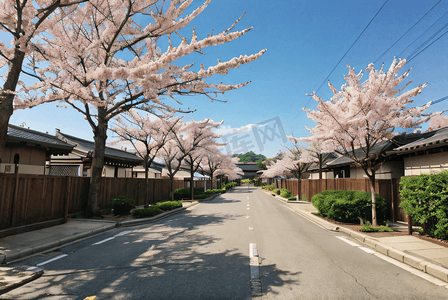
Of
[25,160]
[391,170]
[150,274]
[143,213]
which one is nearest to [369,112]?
[391,170]

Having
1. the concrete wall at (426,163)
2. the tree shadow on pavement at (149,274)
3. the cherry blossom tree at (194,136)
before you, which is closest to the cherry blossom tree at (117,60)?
the tree shadow on pavement at (149,274)

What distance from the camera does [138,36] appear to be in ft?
33.0

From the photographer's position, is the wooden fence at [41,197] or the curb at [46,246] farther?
the wooden fence at [41,197]

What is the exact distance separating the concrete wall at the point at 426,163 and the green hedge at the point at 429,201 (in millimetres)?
2031

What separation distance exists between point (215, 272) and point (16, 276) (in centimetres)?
388

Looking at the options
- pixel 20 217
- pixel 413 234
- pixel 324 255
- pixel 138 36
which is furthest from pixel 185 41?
pixel 413 234

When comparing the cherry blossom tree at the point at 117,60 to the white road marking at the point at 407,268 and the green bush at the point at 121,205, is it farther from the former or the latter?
the white road marking at the point at 407,268

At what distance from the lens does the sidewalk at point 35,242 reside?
470 cm

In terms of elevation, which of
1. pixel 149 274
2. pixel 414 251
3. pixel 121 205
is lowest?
pixel 149 274

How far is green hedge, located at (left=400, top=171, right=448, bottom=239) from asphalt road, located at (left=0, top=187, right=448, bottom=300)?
232 cm

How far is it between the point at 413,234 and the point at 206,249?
740 cm

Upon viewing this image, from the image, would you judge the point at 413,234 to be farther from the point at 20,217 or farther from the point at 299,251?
the point at 20,217

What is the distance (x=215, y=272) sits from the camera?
4.98m

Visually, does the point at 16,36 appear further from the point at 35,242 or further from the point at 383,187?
the point at 383,187
